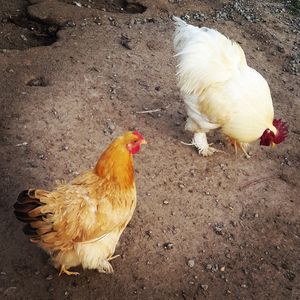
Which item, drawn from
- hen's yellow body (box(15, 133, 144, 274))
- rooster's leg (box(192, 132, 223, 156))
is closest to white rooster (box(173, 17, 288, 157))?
rooster's leg (box(192, 132, 223, 156))

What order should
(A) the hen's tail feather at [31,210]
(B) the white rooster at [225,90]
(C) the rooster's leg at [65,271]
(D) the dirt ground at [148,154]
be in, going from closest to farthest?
(A) the hen's tail feather at [31,210] → (C) the rooster's leg at [65,271] → (D) the dirt ground at [148,154] → (B) the white rooster at [225,90]

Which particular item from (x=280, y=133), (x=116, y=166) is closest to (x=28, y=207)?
(x=116, y=166)

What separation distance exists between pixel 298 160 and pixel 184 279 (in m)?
2.35

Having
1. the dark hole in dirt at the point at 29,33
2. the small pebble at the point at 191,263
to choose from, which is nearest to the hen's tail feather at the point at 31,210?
the small pebble at the point at 191,263

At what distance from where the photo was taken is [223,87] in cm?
502

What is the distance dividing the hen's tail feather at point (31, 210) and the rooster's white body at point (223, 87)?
239 centimetres

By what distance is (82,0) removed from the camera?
8156 mm

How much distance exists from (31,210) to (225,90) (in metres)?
2.60

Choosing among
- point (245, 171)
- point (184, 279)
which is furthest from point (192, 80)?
point (184, 279)

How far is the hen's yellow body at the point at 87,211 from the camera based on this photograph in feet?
11.5

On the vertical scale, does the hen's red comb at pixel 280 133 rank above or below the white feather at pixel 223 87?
below

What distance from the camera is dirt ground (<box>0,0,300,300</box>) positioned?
4.25 meters

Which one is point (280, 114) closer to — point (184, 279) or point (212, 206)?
point (212, 206)

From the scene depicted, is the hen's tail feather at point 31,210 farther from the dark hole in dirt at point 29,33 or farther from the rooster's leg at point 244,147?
the dark hole in dirt at point 29,33
